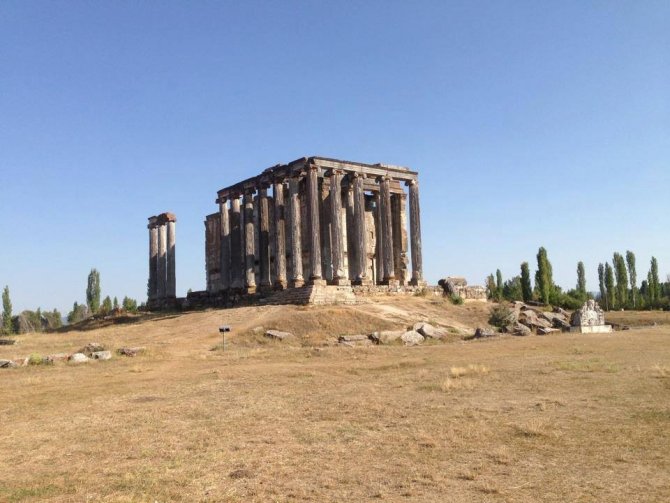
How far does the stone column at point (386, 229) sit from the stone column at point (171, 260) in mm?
18372

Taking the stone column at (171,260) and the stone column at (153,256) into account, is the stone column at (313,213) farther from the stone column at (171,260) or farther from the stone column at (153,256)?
the stone column at (153,256)

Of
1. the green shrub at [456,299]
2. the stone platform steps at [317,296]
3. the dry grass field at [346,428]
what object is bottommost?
the dry grass field at [346,428]

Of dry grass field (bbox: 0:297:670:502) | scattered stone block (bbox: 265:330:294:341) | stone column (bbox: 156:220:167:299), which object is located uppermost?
stone column (bbox: 156:220:167:299)

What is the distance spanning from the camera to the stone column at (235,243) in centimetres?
4531

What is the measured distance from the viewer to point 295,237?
38250 mm

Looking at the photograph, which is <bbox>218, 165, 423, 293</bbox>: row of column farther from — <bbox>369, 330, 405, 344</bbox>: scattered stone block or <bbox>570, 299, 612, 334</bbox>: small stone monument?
<bbox>570, 299, 612, 334</bbox>: small stone monument

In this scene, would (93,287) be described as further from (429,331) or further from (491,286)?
(429,331)

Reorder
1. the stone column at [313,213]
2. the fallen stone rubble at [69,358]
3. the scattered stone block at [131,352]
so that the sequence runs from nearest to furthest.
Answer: the fallen stone rubble at [69,358] < the scattered stone block at [131,352] < the stone column at [313,213]

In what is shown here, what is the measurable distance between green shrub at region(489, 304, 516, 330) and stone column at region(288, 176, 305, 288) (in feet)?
38.7

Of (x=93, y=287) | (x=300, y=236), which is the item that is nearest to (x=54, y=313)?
(x=93, y=287)

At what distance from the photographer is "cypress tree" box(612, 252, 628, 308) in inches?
2781

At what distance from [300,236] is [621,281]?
48.3 m

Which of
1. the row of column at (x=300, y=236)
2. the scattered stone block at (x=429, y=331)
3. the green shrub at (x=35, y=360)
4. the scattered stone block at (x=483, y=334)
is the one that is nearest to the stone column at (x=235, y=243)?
the row of column at (x=300, y=236)

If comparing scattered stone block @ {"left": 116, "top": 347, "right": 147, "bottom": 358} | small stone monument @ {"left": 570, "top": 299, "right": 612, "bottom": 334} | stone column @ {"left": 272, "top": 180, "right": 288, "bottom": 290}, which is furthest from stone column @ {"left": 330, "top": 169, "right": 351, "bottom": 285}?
scattered stone block @ {"left": 116, "top": 347, "right": 147, "bottom": 358}
